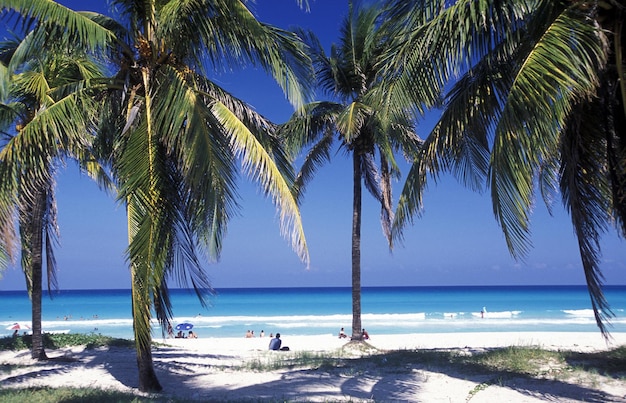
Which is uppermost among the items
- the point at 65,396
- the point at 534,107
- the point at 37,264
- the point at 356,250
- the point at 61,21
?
the point at 61,21

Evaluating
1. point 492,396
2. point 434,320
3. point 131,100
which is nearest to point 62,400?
point 131,100

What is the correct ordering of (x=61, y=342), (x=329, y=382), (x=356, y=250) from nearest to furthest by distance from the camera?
(x=329, y=382) → (x=61, y=342) → (x=356, y=250)

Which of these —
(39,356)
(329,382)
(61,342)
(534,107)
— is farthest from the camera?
(61,342)

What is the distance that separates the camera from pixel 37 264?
39.2ft

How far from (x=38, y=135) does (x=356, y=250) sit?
10003 millimetres

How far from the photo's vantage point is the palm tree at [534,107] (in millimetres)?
5410

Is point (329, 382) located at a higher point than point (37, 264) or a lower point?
lower

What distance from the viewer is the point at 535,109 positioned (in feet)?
17.6

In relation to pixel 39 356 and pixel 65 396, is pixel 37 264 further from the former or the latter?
pixel 65 396

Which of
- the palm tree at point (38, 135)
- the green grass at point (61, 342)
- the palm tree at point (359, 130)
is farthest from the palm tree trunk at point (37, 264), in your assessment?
the palm tree at point (359, 130)

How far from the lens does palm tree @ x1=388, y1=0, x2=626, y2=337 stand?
17.7ft

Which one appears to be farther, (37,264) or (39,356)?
(39,356)

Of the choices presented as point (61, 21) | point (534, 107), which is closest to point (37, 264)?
point (61, 21)

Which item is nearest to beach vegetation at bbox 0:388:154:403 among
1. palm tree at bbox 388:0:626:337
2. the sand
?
the sand
